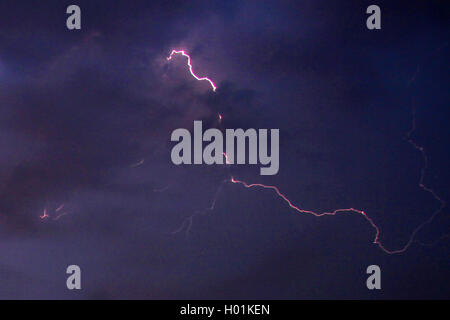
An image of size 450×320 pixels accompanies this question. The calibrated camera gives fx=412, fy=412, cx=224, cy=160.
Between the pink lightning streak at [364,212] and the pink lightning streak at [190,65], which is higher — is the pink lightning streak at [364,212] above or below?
below

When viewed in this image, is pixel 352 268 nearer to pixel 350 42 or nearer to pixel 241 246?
pixel 241 246

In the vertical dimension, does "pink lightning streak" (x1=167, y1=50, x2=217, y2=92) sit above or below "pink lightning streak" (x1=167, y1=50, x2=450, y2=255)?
above

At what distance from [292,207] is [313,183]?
425 millimetres

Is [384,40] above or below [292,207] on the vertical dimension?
above

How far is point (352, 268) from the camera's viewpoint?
5402 millimetres

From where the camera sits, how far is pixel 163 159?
549cm

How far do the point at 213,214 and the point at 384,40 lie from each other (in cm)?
326

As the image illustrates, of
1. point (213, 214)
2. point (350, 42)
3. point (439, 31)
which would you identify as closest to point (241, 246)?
point (213, 214)

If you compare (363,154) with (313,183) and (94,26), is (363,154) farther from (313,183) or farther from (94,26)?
(94,26)

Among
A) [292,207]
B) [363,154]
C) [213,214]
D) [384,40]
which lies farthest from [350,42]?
[213,214]

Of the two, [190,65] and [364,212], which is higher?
[190,65]
